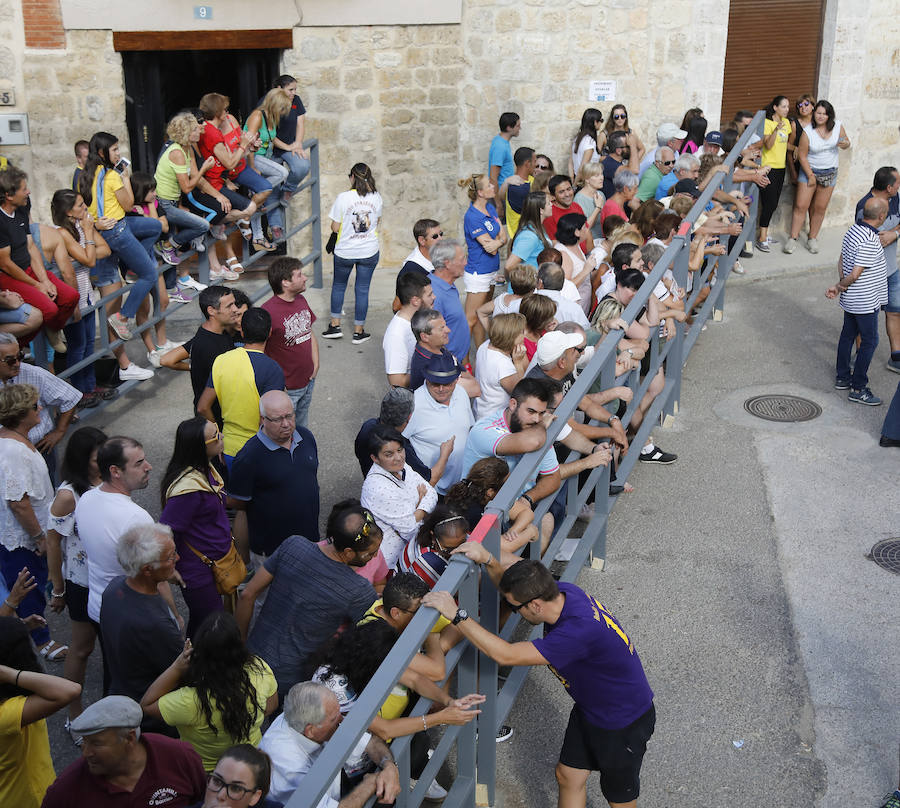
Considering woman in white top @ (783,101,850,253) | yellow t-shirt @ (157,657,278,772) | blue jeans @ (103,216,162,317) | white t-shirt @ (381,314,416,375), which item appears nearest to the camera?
yellow t-shirt @ (157,657,278,772)

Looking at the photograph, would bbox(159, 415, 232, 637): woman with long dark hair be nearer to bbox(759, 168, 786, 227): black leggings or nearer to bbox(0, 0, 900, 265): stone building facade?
bbox(0, 0, 900, 265): stone building facade

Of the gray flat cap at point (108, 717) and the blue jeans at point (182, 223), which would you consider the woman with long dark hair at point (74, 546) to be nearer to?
the gray flat cap at point (108, 717)

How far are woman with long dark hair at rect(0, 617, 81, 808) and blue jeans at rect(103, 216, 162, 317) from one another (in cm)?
486

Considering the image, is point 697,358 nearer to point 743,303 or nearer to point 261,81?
point 743,303

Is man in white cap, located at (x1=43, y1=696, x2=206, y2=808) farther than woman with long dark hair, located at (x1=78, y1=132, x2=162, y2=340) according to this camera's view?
No

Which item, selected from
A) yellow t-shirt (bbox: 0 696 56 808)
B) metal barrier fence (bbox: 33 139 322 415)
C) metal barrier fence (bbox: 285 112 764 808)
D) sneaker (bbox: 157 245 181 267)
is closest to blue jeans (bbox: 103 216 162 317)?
metal barrier fence (bbox: 33 139 322 415)

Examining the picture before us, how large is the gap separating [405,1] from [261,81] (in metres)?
1.87

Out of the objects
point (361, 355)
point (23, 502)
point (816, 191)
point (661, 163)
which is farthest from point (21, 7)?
point (816, 191)

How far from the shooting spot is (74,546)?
17.1ft

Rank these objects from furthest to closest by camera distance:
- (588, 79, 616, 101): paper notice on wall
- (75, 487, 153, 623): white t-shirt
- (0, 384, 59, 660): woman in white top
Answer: (588, 79, 616, 101): paper notice on wall, (0, 384, 59, 660): woman in white top, (75, 487, 153, 623): white t-shirt

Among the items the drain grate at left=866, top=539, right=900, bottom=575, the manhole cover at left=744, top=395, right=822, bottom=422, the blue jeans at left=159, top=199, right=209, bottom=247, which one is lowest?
the drain grate at left=866, top=539, right=900, bottom=575

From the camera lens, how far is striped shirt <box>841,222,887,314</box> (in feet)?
27.9

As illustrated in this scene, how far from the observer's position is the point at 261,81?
12352mm

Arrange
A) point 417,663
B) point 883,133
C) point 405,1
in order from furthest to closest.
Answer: point 883,133, point 405,1, point 417,663
